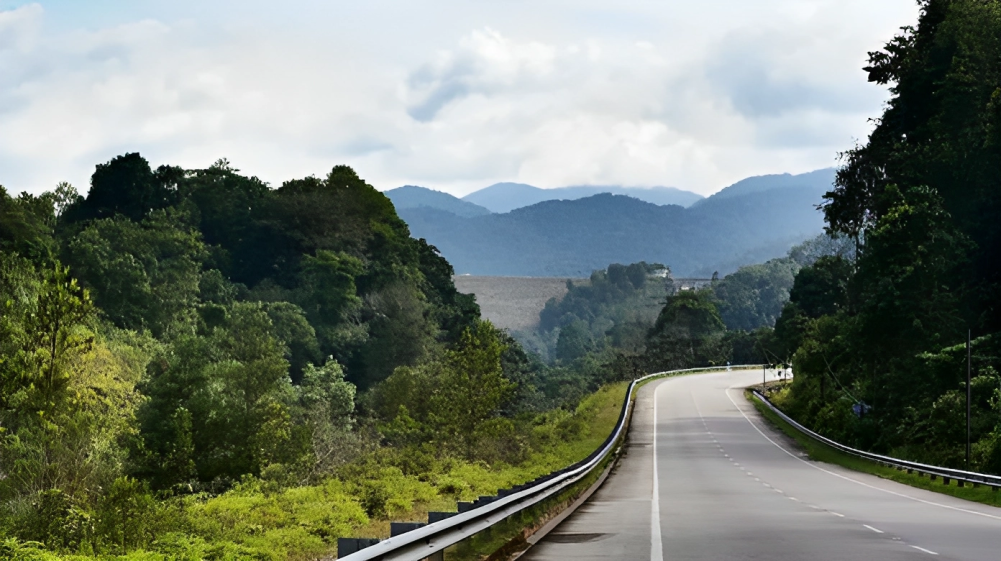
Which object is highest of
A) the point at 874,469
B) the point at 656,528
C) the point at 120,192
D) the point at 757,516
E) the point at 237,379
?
the point at 120,192

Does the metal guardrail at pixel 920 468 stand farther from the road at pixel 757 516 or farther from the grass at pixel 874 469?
the road at pixel 757 516

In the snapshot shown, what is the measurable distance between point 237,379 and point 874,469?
45269 millimetres

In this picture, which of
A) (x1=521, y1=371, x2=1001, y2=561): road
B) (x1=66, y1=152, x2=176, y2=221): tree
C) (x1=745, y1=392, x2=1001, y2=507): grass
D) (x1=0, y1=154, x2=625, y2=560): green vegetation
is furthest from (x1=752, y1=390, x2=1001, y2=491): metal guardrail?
(x1=66, y1=152, x2=176, y2=221): tree

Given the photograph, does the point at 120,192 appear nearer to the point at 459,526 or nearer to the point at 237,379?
the point at 237,379

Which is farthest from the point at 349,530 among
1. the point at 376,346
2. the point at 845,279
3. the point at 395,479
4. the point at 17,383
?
the point at 376,346

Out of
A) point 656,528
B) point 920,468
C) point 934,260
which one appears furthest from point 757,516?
point 934,260

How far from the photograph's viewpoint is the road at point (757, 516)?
18.3 meters

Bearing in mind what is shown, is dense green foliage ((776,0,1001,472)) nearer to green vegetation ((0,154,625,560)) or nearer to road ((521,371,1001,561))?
road ((521,371,1001,561))

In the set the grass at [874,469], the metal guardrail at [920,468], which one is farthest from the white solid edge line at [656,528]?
the metal guardrail at [920,468]

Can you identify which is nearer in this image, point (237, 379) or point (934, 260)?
point (934, 260)

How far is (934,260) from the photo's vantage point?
61.4 meters

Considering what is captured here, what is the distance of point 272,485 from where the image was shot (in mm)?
46094

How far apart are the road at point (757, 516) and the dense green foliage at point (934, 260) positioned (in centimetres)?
551

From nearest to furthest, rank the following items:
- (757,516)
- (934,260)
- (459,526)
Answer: (459,526), (757,516), (934,260)
